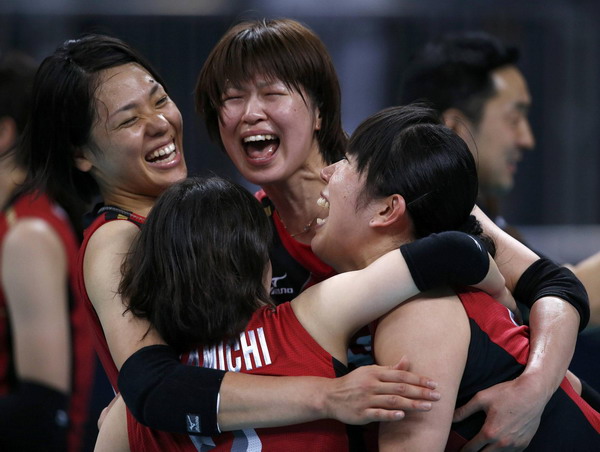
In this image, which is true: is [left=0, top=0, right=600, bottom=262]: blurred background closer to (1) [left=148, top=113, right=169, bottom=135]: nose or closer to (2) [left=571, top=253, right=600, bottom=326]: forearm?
(2) [left=571, top=253, right=600, bottom=326]: forearm

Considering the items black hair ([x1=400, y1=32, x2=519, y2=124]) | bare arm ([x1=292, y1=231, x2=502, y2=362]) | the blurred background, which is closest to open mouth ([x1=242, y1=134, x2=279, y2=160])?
bare arm ([x1=292, y1=231, x2=502, y2=362])

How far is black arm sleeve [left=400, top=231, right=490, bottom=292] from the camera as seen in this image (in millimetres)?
1851

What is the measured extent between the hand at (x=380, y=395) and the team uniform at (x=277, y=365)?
92 millimetres

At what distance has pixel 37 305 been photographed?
3762 millimetres

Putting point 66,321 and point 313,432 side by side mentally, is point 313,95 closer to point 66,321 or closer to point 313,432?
point 313,432

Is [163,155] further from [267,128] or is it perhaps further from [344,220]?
[344,220]

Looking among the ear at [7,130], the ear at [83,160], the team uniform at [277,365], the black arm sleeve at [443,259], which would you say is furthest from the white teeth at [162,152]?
the ear at [7,130]

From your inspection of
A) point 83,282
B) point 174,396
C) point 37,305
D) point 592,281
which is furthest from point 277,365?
point 37,305

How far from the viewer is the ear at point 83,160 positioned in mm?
2533

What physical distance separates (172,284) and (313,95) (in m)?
0.90

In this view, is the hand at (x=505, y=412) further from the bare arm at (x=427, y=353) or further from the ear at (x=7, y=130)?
the ear at (x=7, y=130)

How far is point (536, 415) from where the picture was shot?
6.42 feet

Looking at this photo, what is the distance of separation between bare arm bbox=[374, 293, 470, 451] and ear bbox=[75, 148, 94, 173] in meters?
1.05

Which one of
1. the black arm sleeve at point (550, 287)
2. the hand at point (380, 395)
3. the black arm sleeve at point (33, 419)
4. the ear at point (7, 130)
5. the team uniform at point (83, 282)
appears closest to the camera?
the hand at point (380, 395)
